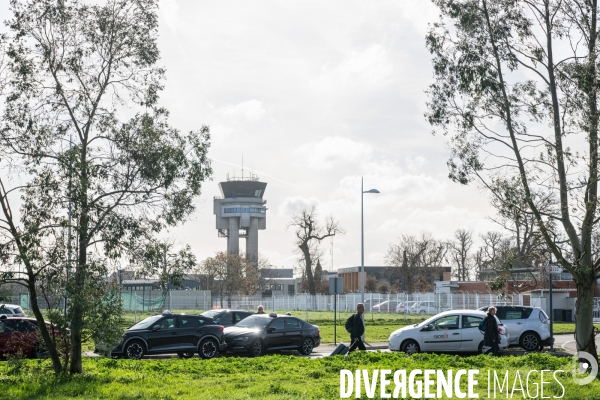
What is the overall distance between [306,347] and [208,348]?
3.39 m

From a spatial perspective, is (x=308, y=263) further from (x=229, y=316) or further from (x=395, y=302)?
(x=229, y=316)

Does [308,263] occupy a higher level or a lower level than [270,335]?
higher

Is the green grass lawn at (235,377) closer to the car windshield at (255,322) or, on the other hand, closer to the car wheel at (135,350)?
the car wheel at (135,350)

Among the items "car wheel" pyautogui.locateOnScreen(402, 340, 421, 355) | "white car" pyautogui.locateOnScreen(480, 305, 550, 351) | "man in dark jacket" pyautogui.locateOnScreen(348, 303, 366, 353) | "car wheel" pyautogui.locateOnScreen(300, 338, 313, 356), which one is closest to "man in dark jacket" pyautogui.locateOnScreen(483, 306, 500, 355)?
"car wheel" pyautogui.locateOnScreen(402, 340, 421, 355)

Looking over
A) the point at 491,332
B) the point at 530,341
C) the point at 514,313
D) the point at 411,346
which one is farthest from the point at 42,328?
the point at 530,341

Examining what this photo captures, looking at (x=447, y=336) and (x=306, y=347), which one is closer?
(x=447, y=336)

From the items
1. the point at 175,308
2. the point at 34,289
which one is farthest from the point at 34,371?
the point at 175,308

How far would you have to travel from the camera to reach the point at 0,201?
1622 cm

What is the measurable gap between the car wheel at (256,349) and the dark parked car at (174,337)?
89 centimetres

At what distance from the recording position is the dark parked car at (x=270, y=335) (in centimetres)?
2383

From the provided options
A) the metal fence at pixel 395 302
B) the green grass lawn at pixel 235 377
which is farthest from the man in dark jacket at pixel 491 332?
the metal fence at pixel 395 302

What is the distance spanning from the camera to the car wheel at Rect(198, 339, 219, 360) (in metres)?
23.6

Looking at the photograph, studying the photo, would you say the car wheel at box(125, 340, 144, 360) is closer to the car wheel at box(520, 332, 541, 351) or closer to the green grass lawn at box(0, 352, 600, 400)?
the green grass lawn at box(0, 352, 600, 400)

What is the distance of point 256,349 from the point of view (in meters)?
23.9
